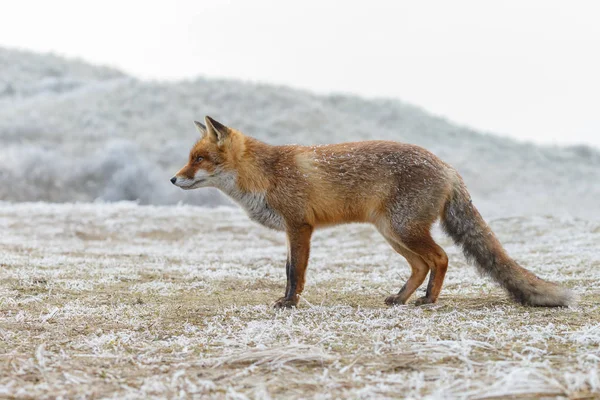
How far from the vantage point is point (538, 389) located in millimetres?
3613

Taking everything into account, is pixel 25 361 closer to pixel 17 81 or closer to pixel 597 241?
pixel 597 241

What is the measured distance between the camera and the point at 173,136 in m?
30.7

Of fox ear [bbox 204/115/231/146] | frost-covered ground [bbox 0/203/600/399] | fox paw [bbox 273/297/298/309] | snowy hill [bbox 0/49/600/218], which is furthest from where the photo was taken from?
snowy hill [bbox 0/49/600/218]

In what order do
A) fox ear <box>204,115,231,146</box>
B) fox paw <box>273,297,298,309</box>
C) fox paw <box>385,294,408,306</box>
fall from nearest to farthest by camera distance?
fox paw <box>273,297,298,309</box> → fox paw <box>385,294,408,306</box> → fox ear <box>204,115,231,146</box>

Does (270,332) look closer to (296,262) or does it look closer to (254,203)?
(296,262)

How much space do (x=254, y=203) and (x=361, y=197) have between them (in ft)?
3.89

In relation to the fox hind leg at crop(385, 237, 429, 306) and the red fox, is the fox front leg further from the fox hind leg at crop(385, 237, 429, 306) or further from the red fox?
the fox hind leg at crop(385, 237, 429, 306)

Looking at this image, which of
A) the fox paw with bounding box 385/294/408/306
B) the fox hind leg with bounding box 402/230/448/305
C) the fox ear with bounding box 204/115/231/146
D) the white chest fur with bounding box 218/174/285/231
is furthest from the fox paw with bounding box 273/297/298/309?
the fox ear with bounding box 204/115/231/146

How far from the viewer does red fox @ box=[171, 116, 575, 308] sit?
22.3 feet

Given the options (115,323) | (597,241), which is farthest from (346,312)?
(597,241)

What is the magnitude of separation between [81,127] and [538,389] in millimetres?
29218

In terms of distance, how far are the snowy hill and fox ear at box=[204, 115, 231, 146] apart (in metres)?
15.1

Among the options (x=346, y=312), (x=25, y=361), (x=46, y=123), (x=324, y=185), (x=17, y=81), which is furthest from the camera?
(x=17, y=81)

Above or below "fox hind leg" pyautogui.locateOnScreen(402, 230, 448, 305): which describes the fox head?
above
